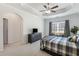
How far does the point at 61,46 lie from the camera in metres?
2.40

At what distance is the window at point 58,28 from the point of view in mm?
2062

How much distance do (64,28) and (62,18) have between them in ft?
1.01

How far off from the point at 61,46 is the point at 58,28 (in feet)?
2.22

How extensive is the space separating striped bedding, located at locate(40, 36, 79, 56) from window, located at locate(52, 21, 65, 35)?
326mm

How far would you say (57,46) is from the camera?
2.54 meters

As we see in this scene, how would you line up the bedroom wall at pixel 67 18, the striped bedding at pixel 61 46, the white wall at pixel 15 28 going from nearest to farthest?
the bedroom wall at pixel 67 18 → the striped bedding at pixel 61 46 → the white wall at pixel 15 28

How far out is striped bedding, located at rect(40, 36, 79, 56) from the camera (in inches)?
80.0

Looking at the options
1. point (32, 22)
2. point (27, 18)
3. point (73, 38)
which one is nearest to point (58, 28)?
point (73, 38)

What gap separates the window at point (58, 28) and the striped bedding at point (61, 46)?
33 cm

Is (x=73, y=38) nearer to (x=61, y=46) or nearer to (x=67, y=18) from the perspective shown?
(x=61, y=46)

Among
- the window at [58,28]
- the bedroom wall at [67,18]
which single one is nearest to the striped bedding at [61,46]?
the window at [58,28]

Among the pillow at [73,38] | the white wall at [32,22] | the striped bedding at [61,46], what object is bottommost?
the striped bedding at [61,46]

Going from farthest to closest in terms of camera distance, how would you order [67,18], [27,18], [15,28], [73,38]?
1. [15,28]
2. [27,18]
3. [73,38]
4. [67,18]

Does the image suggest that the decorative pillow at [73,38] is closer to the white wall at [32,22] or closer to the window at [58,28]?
the window at [58,28]
